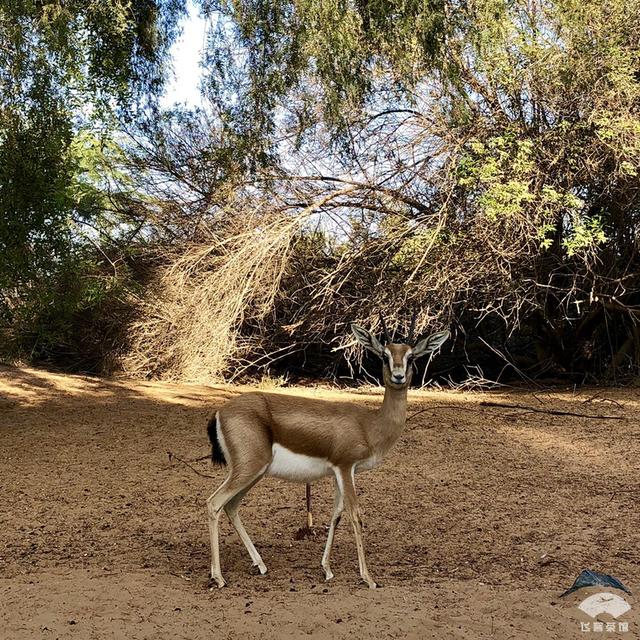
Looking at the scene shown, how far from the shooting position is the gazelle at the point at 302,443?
19.4 feet

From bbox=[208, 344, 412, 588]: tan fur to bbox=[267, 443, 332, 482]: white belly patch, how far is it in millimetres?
30

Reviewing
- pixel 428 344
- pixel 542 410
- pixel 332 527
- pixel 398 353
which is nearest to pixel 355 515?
pixel 332 527

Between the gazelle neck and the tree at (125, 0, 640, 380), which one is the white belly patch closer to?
the gazelle neck

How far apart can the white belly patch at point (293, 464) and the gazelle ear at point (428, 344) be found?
108 cm

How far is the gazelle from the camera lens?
5906 millimetres

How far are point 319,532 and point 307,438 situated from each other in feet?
5.20

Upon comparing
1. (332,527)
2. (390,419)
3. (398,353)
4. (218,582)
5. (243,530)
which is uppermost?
(398,353)

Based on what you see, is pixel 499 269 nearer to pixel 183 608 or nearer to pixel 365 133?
pixel 365 133

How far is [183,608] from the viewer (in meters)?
5.25

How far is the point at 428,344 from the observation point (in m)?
6.46

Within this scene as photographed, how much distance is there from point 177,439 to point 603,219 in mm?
8486

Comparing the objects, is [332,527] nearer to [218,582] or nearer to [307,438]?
[307,438]
